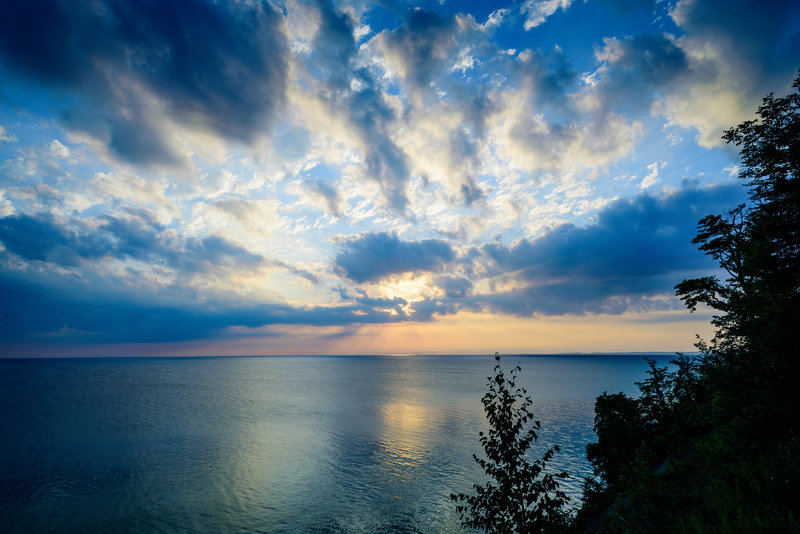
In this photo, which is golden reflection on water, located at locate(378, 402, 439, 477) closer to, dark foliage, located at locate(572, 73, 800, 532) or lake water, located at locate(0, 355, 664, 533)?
lake water, located at locate(0, 355, 664, 533)

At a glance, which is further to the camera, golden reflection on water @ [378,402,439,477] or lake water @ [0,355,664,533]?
golden reflection on water @ [378,402,439,477]

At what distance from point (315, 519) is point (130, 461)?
3280cm

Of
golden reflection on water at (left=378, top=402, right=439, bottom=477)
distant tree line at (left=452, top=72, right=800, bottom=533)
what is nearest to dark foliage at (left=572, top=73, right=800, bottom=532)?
distant tree line at (left=452, top=72, right=800, bottom=533)

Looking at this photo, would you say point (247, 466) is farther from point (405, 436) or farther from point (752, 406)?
point (752, 406)

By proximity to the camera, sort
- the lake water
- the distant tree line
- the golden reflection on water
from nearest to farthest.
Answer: the distant tree line, the lake water, the golden reflection on water

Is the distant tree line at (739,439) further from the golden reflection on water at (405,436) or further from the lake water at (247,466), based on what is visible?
the golden reflection on water at (405,436)

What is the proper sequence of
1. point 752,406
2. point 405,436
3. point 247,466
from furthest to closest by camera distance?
point 405,436
point 247,466
point 752,406

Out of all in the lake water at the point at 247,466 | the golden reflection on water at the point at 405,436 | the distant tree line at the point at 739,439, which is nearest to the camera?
the distant tree line at the point at 739,439

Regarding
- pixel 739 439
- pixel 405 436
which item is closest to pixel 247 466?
pixel 405 436

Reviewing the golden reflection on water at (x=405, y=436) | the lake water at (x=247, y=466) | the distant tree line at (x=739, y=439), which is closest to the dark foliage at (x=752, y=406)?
the distant tree line at (x=739, y=439)

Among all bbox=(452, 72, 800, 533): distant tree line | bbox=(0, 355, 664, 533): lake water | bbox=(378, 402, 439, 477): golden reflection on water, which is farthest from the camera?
bbox=(378, 402, 439, 477): golden reflection on water

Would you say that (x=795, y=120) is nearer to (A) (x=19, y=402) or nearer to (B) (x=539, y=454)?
(B) (x=539, y=454)

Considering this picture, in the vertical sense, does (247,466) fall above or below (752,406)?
below

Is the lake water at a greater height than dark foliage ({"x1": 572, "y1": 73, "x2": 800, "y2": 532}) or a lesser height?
lesser
